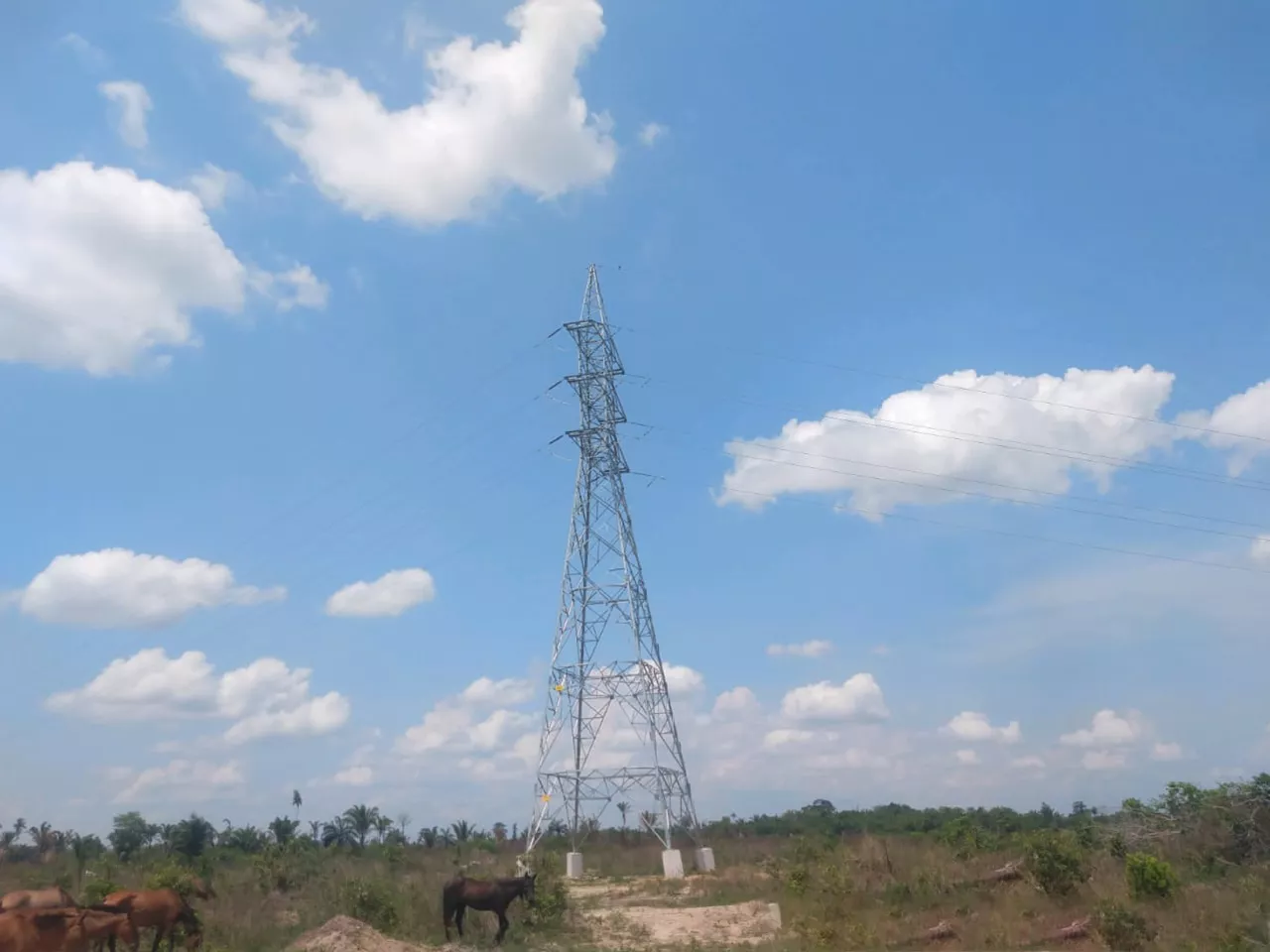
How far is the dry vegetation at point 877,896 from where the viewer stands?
76.3 feet

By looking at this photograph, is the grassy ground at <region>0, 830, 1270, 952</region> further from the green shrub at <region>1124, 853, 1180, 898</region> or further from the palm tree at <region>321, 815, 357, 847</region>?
the palm tree at <region>321, 815, 357, 847</region>

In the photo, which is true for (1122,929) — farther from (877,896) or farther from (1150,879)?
(877,896)

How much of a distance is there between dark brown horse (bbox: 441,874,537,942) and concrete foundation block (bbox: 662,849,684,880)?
42.4 feet

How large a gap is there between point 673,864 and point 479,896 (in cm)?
1389

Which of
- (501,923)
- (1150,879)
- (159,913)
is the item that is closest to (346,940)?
(159,913)

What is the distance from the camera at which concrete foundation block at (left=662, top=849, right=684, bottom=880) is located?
35.8m

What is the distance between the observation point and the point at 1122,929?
22.8 metres

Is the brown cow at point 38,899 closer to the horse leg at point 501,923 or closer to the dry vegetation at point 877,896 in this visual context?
the dry vegetation at point 877,896

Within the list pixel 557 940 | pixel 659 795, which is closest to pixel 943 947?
pixel 557 940

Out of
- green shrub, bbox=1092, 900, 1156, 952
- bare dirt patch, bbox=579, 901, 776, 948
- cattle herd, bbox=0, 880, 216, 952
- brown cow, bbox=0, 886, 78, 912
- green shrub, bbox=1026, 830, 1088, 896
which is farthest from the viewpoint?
green shrub, bbox=1026, 830, 1088, 896

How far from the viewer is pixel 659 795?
3600cm

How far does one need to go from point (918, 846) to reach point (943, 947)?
13.7m

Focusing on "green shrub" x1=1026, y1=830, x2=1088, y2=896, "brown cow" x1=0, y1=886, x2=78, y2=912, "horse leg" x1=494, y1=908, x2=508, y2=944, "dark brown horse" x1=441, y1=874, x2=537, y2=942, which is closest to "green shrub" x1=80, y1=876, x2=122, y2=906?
"brown cow" x1=0, y1=886, x2=78, y2=912

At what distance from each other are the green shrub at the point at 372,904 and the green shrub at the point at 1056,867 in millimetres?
17619
